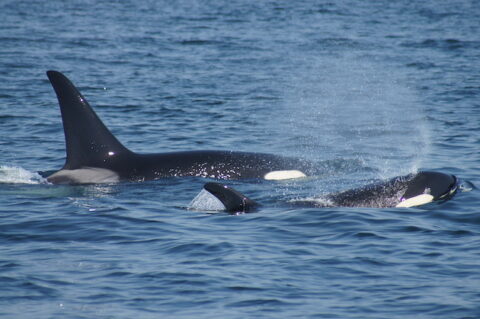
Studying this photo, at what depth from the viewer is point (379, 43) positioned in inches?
1318

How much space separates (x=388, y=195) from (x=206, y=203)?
249 cm

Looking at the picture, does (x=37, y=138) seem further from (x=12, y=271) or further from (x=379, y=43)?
(x=379, y=43)

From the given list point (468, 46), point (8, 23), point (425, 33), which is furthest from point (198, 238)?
point (8, 23)

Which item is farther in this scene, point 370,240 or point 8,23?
point 8,23

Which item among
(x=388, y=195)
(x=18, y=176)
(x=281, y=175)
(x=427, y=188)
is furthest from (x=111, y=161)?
(x=427, y=188)

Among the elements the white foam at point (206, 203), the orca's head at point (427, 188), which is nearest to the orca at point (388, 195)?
the orca's head at point (427, 188)

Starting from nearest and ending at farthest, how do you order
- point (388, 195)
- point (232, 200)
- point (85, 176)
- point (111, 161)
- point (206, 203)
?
point (232, 200)
point (388, 195)
point (206, 203)
point (85, 176)
point (111, 161)

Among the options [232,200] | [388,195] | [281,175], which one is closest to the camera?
[232,200]

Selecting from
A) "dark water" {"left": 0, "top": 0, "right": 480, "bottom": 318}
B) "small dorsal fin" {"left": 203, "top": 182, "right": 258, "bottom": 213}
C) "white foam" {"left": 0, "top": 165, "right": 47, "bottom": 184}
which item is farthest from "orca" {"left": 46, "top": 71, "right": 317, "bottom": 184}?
"small dorsal fin" {"left": 203, "top": 182, "right": 258, "bottom": 213}

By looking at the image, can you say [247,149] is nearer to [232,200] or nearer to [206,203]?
[206,203]

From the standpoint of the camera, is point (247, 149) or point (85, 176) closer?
point (85, 176)

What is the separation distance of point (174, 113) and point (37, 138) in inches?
146

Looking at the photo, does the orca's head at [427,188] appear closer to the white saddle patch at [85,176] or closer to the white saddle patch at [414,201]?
the white saddle patch at [414,201]

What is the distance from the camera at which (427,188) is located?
1248 cm
